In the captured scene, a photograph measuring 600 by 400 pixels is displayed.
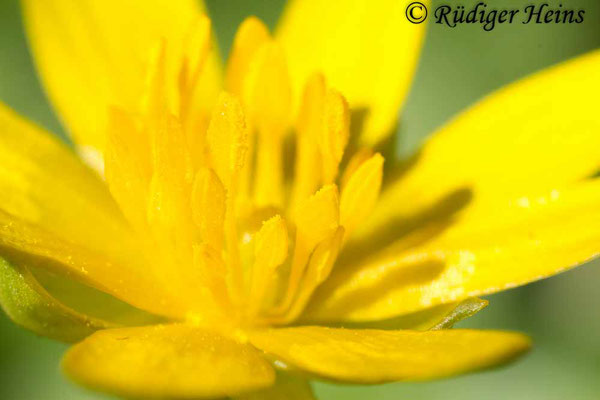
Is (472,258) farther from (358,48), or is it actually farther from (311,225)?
(358,48)

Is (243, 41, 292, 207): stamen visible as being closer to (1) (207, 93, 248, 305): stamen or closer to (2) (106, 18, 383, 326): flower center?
(2) (106, 18, 383, 326): flower center

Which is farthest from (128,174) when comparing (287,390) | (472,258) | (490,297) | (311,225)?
(490,297)

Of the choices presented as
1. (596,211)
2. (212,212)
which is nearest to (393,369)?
(212,212)

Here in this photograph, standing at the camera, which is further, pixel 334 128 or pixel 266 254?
pixel 334 128

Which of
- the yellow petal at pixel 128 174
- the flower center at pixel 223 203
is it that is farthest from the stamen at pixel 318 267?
the yellow petal at pixel 128 174

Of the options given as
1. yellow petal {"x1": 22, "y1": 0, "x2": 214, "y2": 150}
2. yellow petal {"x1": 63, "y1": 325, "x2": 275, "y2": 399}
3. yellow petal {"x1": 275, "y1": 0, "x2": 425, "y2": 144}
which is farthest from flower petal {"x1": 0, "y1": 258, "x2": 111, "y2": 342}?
yellow petal {"x1": 275, "y1": 0, "x2": 425, "y2": 144}
